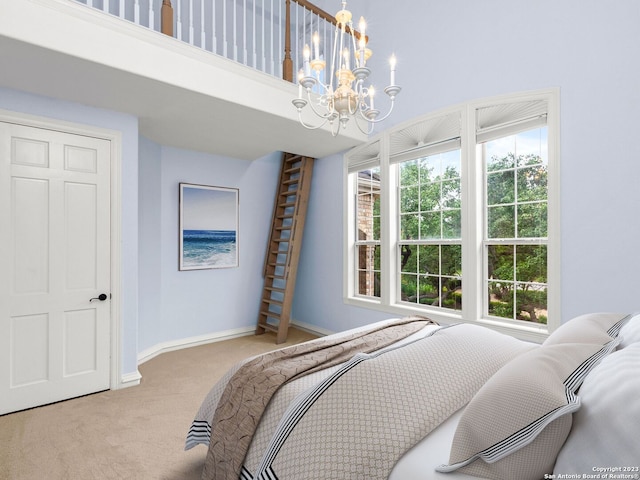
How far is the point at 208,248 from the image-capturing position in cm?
450

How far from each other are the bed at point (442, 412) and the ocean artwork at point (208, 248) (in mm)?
2794

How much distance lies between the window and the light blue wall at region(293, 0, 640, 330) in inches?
4.9

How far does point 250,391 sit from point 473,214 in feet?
8.58

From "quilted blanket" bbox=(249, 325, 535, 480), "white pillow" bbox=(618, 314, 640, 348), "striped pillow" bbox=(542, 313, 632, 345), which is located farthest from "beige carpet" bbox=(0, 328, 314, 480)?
"white pillow" bbox=(618, 314, 640, 348)

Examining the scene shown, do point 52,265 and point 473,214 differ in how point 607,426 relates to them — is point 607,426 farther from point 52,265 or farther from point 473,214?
point 52,265

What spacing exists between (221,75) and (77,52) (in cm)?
98

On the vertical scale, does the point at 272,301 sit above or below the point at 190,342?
above

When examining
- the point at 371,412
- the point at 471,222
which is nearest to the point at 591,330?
the point at 371,412

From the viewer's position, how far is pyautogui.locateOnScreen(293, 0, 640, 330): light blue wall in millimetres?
2436

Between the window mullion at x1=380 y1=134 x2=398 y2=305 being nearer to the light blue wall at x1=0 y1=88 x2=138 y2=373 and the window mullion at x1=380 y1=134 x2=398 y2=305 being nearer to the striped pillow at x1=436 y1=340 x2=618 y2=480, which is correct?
the light blue wall at x1=0 y1=88 x2=138 y2=373

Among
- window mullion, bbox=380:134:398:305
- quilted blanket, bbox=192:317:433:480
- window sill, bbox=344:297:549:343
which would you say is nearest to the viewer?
quilted blanket, bbox=192:317:433:480

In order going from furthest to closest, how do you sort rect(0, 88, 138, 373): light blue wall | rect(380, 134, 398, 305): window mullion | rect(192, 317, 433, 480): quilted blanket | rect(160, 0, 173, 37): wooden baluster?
rect(380, 134, 398, 305): window mullion < rect(0, 88, 138, 373): light blue wall < rect(160, 0, 173, 37): wooden baluster < rect(192, 317, 433, 480): quilted blanket

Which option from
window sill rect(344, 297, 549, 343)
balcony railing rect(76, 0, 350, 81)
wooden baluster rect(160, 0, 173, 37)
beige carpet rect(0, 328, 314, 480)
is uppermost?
balcony railing rect(76, 0, 350, 81)

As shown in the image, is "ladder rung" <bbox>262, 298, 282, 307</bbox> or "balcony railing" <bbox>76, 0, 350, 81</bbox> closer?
"balcony railing" <bbox>76, 0, 350, 81</bbox>
